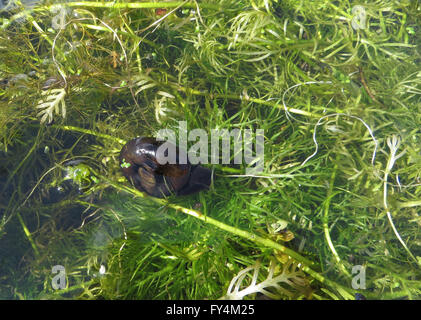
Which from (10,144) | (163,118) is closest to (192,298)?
(163,118)

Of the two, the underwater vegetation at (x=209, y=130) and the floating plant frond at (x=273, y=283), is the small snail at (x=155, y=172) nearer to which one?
the underwater vegetation at (x=209, y=130)

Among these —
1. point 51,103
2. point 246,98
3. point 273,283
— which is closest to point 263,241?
point 273,283

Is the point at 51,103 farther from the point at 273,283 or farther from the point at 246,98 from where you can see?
the point at 273,283

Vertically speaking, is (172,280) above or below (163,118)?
below

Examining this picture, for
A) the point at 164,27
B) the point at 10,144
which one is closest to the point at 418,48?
the point at 164,27

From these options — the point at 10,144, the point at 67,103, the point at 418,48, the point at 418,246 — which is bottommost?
the point at 418,246

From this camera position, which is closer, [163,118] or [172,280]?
[172,280]

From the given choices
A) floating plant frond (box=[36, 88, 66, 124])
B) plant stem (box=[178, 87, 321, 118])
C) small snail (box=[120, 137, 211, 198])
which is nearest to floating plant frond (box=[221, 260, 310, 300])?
small snail (box=[120, 137, 211, 198])

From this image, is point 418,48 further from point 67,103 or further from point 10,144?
point 10,144
